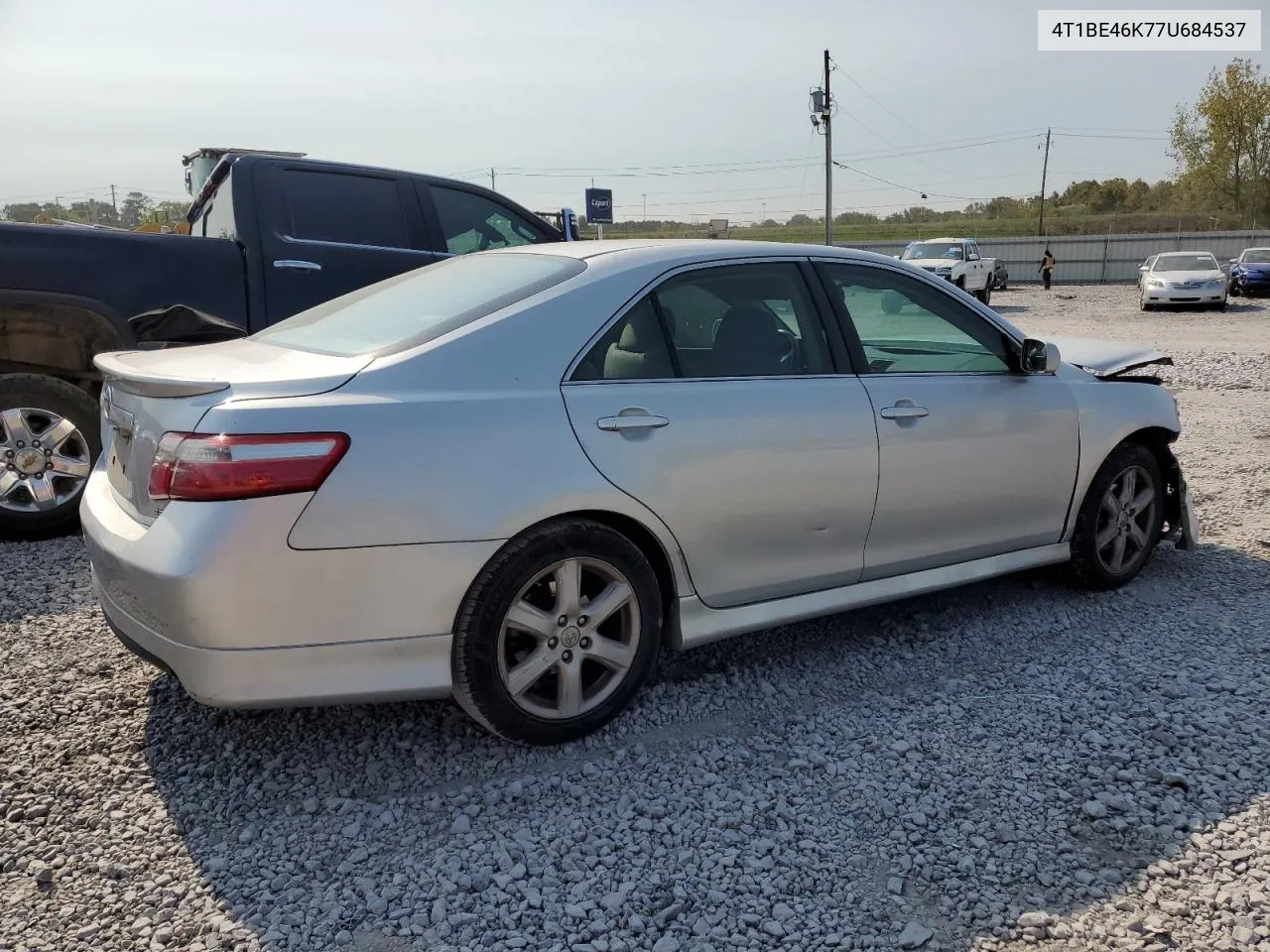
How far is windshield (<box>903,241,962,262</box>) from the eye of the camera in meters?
28.2

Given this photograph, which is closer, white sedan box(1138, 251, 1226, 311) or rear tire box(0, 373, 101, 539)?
rear tire box(0, 373, 101, 539)

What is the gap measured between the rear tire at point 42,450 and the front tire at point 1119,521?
4.88 m

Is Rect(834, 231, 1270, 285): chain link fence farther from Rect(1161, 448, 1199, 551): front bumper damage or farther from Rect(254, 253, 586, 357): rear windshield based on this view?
Rect(254, 253, 586, 357): rear windshield

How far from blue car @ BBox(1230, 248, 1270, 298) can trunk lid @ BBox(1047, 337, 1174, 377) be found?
27.2 metres

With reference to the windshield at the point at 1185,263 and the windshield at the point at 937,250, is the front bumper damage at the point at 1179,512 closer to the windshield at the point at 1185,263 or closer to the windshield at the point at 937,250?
the windshield at the point at 1185,263

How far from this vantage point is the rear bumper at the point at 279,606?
269 cm

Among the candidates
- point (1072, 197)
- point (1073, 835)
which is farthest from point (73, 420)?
point (1072, 197)

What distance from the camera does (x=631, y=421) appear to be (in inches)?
126

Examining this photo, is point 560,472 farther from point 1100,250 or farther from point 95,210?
point 95,210

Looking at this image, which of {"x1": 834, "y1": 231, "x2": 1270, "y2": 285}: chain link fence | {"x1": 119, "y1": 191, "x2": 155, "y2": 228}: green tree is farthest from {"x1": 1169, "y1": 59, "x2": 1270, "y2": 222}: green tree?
{"x1": 119, "y1": 191, "x2": 155, "y2": 228}: green tree

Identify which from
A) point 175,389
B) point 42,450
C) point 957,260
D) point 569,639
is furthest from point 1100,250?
point 175,389

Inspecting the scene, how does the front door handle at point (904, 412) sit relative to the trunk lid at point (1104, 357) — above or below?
below

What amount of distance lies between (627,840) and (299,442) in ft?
4.56

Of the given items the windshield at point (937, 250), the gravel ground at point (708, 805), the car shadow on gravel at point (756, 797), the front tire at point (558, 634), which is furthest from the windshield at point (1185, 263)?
the front tire at point (558, 634)
